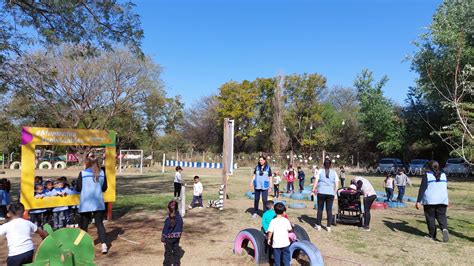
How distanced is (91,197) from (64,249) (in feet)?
9.77

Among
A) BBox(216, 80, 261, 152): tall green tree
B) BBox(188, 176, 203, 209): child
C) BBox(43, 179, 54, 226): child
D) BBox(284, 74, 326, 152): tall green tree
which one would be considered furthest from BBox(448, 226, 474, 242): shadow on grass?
BBox(216, 80, 261, 152): tall green tree

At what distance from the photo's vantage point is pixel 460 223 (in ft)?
34.5

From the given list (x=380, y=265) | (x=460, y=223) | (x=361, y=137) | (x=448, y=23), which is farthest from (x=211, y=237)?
(x=361, y=137)

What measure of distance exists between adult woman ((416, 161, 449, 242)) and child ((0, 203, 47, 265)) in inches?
284

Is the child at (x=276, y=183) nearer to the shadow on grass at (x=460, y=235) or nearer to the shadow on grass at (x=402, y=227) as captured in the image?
the shadow on grass at (x=402, y=227)

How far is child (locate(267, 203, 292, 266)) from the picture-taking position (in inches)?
236

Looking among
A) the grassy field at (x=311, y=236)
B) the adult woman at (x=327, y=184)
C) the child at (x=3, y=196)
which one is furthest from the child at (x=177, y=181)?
the adult woman at (x=327, y=184)

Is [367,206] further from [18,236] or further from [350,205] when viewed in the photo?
[18,236]

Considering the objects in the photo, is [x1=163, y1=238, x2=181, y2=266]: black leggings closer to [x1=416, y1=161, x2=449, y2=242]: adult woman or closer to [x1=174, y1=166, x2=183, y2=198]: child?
[x1=416, y1=161, x2=449, y2=242]: adult woman

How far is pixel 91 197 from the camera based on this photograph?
6957mm

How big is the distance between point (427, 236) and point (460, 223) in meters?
2.52

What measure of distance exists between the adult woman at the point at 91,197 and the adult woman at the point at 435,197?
6363 millimetres

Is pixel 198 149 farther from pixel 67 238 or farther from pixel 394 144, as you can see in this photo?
pixel 67 238

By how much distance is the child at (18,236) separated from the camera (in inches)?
182
